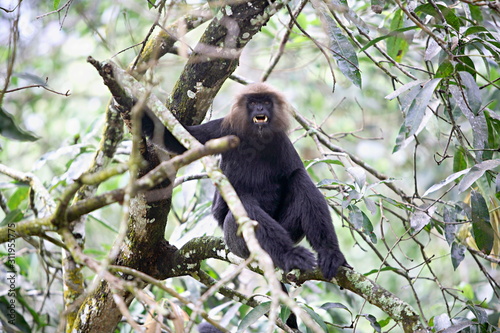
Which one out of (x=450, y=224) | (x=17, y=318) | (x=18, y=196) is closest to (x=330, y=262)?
(x=450, y=224)

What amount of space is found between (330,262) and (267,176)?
1205 mm

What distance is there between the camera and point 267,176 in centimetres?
488

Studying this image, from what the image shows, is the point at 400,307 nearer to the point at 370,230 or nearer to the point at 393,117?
the point at 370,230

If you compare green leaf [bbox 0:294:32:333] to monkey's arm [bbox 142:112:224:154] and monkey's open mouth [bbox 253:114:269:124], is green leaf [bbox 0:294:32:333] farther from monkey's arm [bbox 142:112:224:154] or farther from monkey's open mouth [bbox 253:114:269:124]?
monkey's open mouth [bbox 253:114:269:124]

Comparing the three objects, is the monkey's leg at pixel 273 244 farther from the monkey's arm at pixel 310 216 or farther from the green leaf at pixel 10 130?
the green leaf at pixel 10 130

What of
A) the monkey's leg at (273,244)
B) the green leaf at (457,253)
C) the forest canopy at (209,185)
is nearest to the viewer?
the forest canopy at (209,185)

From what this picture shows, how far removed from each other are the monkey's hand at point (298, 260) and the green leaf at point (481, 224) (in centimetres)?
137

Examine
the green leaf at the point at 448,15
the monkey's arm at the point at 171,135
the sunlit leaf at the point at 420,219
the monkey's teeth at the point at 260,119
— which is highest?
the green leaf at the point at 448,15

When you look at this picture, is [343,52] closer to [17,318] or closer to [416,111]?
[416,111]

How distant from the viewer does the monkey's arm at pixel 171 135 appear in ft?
13.8

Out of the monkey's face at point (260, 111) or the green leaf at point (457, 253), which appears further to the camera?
the monkey's face at point (260, 111)

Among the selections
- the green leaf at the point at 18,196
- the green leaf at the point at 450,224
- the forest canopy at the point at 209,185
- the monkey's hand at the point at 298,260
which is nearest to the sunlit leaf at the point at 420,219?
the forest canopy at the point at 209,185

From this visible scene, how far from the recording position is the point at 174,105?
4.20 metres

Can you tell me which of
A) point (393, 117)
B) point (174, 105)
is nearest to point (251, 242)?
point (174, 105)
